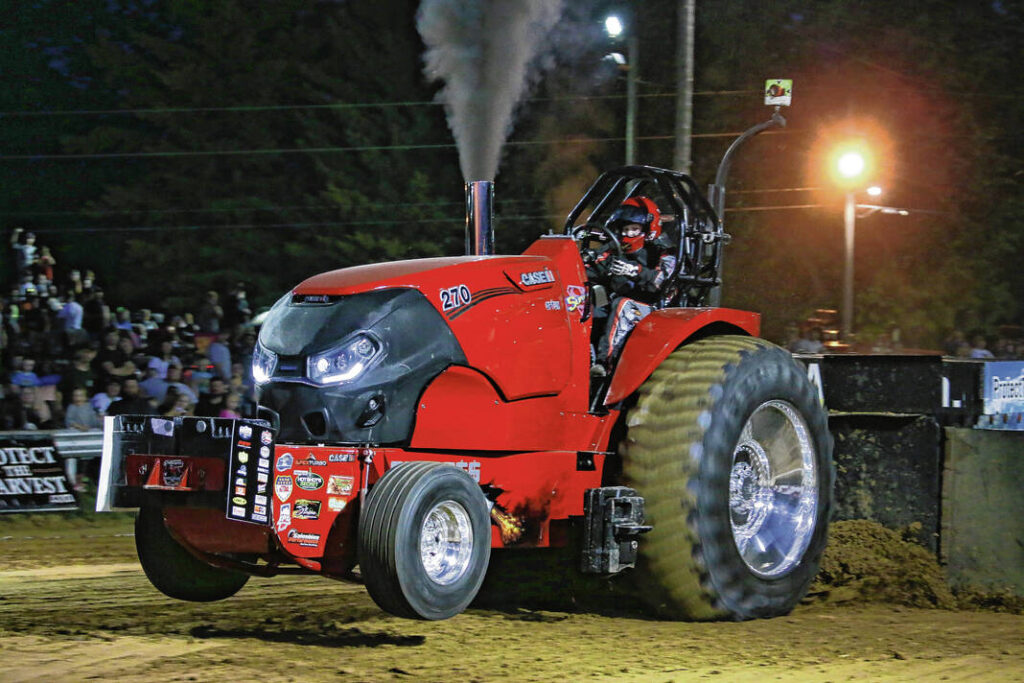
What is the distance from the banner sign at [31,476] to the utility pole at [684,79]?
7.09 metres

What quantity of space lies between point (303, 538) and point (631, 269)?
104 inches

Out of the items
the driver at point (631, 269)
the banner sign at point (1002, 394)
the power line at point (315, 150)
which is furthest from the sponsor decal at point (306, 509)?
the power line at point (315, 150)

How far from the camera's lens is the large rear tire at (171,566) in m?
6.88

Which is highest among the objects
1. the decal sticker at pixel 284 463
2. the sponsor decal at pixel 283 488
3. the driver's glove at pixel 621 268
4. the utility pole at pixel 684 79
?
the utility pole at pixel 684 79

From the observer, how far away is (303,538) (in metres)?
5.98

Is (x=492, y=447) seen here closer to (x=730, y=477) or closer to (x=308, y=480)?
(x=308, y=480)

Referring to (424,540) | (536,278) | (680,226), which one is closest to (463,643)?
(424,540)

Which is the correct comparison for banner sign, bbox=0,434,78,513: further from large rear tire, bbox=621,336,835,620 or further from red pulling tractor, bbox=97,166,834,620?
large rear tire, bbox=621,336,835,620

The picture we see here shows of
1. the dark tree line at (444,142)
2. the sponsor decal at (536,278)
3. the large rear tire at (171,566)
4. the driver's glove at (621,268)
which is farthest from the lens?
the dark tree line at (444,142)

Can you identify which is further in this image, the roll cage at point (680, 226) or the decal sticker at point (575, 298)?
the roll cage at point (680, 226)

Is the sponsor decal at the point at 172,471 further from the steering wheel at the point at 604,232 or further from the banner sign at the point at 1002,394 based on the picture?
the banner sign at the point at 1002,394

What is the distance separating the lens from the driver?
7.37m

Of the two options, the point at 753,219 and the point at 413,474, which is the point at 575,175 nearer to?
the point at 753,219

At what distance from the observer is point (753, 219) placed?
33250 mm
